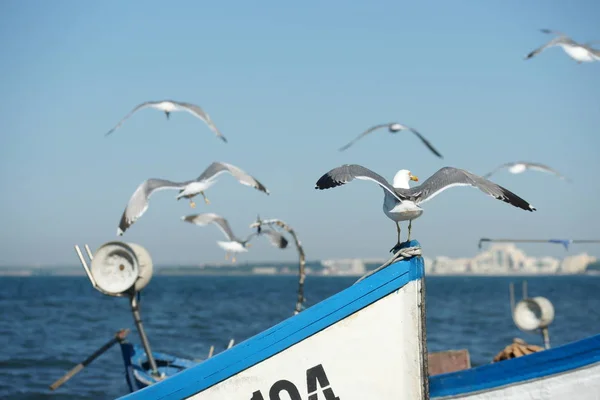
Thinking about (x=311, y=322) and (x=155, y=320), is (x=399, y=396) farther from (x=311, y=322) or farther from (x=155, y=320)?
(x=155, y=320)

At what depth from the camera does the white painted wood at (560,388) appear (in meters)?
7.88

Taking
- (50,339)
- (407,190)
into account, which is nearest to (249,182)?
(407,190)

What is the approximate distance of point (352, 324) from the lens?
21.3 feet

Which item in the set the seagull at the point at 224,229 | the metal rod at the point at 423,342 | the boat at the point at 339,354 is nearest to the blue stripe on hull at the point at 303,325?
the boat at the point at 339,354

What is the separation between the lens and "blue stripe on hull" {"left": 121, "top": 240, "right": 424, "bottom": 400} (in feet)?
21.1

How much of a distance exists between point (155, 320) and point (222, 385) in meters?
42.1

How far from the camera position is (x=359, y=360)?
654 cm

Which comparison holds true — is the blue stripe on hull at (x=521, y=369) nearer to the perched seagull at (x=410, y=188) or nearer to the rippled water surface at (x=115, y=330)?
the perched seagull at (x=410, y=188)

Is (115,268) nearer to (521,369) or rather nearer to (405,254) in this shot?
(521,369)

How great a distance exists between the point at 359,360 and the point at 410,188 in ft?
5.25

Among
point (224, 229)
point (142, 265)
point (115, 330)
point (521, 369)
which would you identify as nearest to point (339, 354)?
point (521, 369)

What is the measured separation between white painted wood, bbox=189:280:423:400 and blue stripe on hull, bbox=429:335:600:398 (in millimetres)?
2068

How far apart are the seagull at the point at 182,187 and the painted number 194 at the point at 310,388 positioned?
22.2 feet

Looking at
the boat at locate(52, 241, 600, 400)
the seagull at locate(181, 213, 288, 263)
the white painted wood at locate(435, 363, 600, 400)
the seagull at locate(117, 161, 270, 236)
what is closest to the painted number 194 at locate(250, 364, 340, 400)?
the boat at locate(52, 241, 600, 400)
